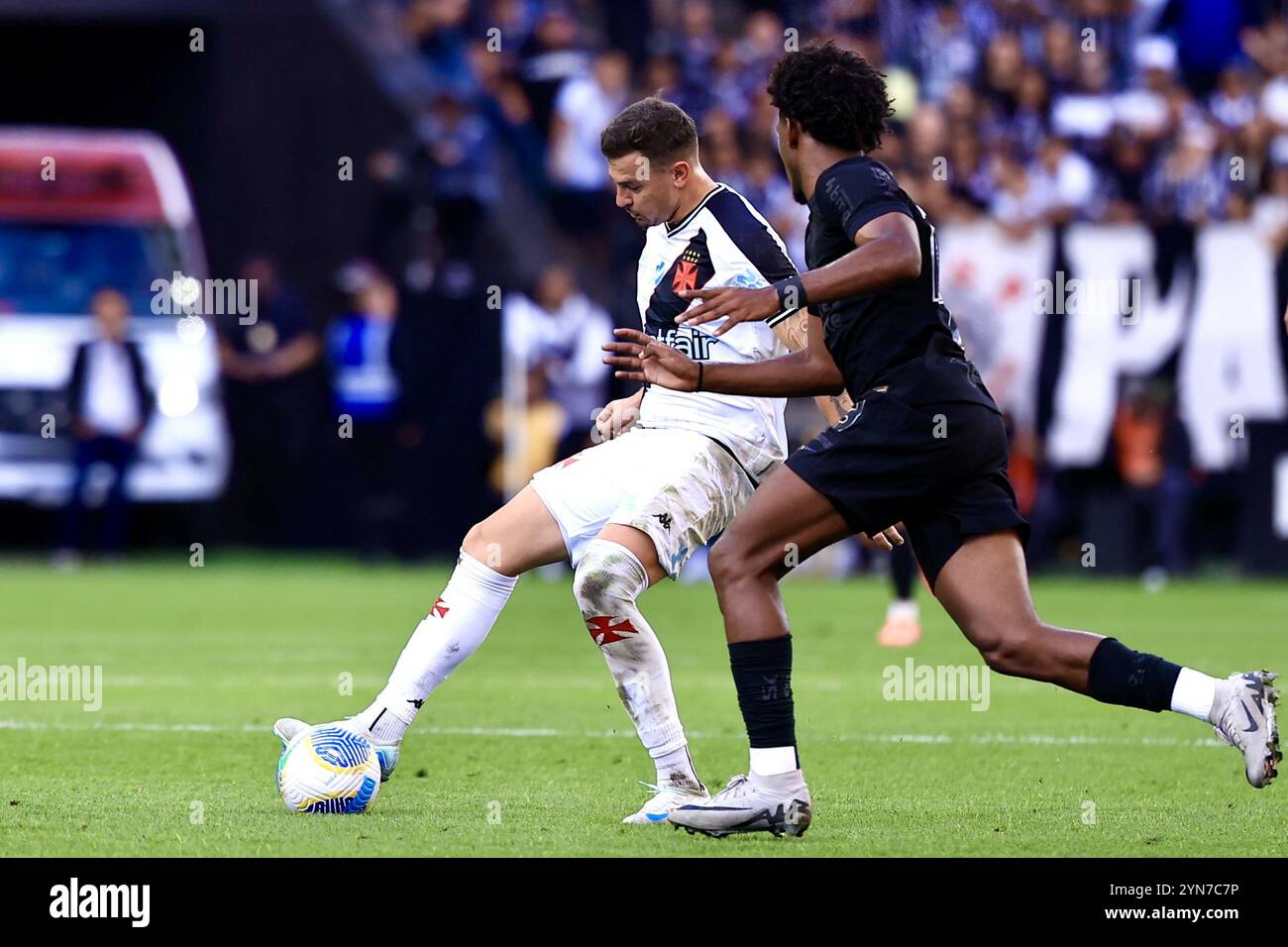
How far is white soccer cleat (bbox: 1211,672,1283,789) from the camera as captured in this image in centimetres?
618

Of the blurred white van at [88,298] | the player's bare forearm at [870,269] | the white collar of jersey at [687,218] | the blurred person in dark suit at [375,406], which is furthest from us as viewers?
the blurred white van at [88,298]

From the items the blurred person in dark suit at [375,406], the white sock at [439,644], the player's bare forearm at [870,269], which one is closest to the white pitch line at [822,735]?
the white sock at [439,644]

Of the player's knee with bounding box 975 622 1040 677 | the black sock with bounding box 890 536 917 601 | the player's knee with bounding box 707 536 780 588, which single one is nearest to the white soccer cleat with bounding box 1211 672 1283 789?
the player's knee with bounding box 975 622 1040 677

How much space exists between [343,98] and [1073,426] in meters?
8.36

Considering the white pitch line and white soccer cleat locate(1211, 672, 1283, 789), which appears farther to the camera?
the white pitch line

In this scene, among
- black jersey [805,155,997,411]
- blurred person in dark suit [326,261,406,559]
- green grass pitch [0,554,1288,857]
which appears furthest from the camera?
blurred person in dark suit [326,261,406,559]

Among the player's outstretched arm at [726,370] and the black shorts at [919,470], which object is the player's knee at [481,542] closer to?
the player's outstretched arm at [726,370]

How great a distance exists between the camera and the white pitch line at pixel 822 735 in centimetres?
918

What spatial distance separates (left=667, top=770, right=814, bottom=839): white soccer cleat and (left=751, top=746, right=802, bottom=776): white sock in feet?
0.05

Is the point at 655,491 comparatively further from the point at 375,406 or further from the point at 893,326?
the point at 375,406

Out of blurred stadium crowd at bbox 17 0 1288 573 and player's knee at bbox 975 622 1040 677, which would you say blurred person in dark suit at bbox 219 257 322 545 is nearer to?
blurred stadium crowd at bbox 17 0 1288 573

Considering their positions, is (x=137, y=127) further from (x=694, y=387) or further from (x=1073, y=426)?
(x=694, y=387)
